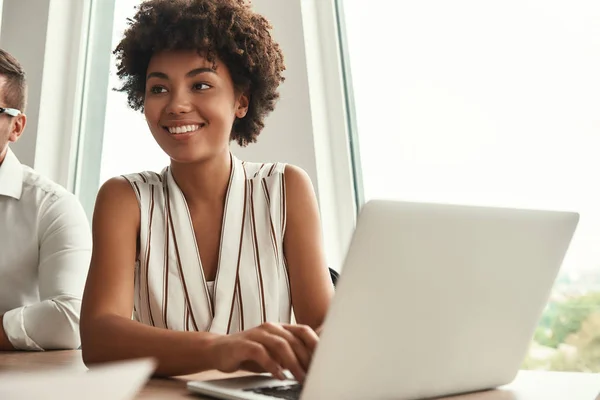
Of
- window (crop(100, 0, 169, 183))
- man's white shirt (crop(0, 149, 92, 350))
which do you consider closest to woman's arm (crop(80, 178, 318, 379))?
man's white shirt (crop(0, 149, 92, 350))

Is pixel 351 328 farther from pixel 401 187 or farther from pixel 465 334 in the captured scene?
pixel 401 187

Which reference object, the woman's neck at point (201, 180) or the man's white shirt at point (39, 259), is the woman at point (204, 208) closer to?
the woman's neck at point (201, 180)

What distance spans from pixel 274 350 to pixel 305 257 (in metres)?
0.75

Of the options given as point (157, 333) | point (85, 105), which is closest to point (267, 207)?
point (157, 333)

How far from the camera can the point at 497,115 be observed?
8.02 feet

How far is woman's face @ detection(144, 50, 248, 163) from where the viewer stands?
5.36 feet

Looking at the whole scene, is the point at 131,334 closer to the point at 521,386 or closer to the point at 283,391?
the point at 283,391

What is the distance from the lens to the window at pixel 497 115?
2268 mm

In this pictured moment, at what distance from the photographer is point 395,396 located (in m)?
0.87

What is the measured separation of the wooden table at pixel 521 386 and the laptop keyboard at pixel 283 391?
0.09 meters

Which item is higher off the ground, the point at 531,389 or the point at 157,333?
the point at 157,333

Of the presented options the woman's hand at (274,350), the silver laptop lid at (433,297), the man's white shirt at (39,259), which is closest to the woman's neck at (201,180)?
the man's white shirt at (39,259)

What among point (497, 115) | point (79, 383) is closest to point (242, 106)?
point (497, 115)

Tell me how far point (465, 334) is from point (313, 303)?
2.48 ft
